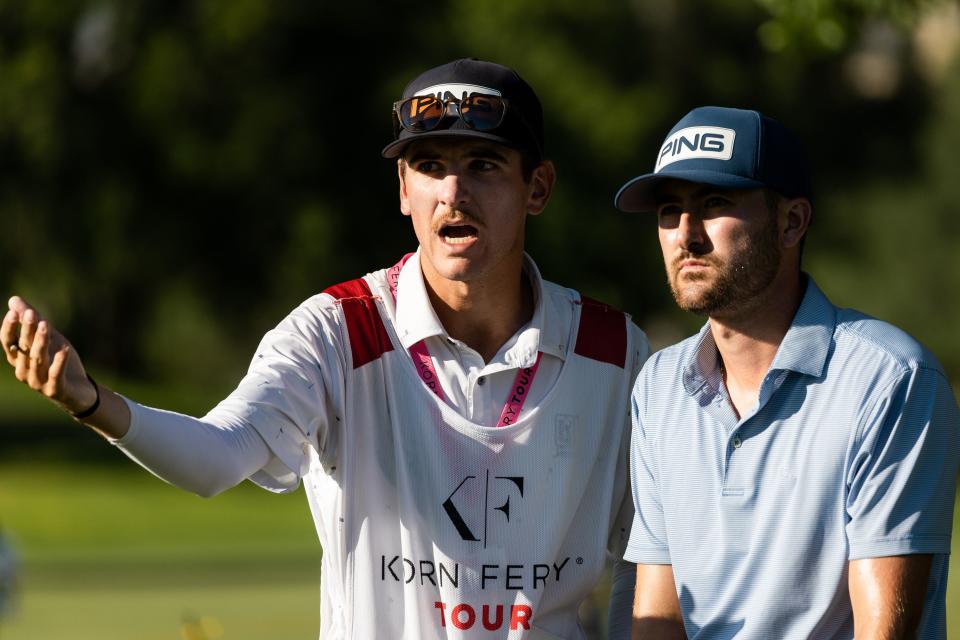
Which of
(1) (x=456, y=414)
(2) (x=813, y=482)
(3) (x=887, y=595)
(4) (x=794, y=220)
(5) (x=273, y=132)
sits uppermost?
(5) (x=273, y=132)

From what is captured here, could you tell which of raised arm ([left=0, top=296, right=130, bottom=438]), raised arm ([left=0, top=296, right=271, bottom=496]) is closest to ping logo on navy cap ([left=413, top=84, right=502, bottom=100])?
raised arm ([left=0, top=296, right=271, bottom=496])

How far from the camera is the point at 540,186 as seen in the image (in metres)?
4.90

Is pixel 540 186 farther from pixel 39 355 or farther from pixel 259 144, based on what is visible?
pixel 259 144

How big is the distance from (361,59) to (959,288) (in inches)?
721

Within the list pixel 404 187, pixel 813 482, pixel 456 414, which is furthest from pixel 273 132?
pixel 813 482

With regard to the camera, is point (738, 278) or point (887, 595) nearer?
point (887, 595)

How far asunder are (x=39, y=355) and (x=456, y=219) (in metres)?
1.40

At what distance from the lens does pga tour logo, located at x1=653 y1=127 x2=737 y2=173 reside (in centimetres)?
406

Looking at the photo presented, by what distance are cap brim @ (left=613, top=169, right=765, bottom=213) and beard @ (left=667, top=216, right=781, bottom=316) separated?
0.13 metres

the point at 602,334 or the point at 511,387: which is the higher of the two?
the point at 602,334

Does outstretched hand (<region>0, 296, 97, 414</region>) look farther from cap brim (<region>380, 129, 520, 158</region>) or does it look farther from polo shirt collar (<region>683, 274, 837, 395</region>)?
polo shirt collar (<region>683, 274, 837, 395</region>)

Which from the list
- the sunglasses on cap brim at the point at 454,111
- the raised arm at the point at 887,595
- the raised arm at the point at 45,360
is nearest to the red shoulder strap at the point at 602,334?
the sunglasses on cap brim at the point at 454,111

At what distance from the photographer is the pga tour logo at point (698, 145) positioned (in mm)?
4059

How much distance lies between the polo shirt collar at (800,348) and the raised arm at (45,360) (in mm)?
1416
